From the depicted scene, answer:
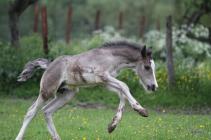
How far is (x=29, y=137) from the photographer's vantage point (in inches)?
497

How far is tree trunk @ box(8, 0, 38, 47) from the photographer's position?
21.7 meters

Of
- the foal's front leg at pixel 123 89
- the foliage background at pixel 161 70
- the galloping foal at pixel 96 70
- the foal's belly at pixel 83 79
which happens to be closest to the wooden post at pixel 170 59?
the foliage background at pixel 161 70

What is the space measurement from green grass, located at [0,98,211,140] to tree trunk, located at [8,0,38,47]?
469 centimetres

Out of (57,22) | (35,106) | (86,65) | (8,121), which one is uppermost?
(86,65)

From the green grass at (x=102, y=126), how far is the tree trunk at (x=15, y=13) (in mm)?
4686

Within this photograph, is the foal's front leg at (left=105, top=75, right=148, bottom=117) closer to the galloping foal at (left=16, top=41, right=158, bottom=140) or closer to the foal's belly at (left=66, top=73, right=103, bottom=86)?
the galloping foal at (left=16, top=41, right=158, bottom=140)

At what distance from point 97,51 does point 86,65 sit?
39 centimetres

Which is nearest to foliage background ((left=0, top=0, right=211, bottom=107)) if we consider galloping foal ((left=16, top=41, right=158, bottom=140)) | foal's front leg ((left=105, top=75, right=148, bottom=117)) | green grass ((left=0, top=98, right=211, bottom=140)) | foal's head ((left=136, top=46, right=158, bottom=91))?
green grass ((left=0, top=98, right=211, bottom=140))

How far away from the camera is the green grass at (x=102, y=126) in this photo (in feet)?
41.2

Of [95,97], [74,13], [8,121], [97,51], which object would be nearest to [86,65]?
[97,51]

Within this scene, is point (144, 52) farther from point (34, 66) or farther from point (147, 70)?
point (34, 66)

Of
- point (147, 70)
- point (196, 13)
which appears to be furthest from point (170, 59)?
point (147, 70)

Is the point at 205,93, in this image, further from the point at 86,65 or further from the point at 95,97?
the point at 86,65

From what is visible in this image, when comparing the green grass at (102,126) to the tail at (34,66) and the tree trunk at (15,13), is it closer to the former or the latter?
the tail at (34,66)
